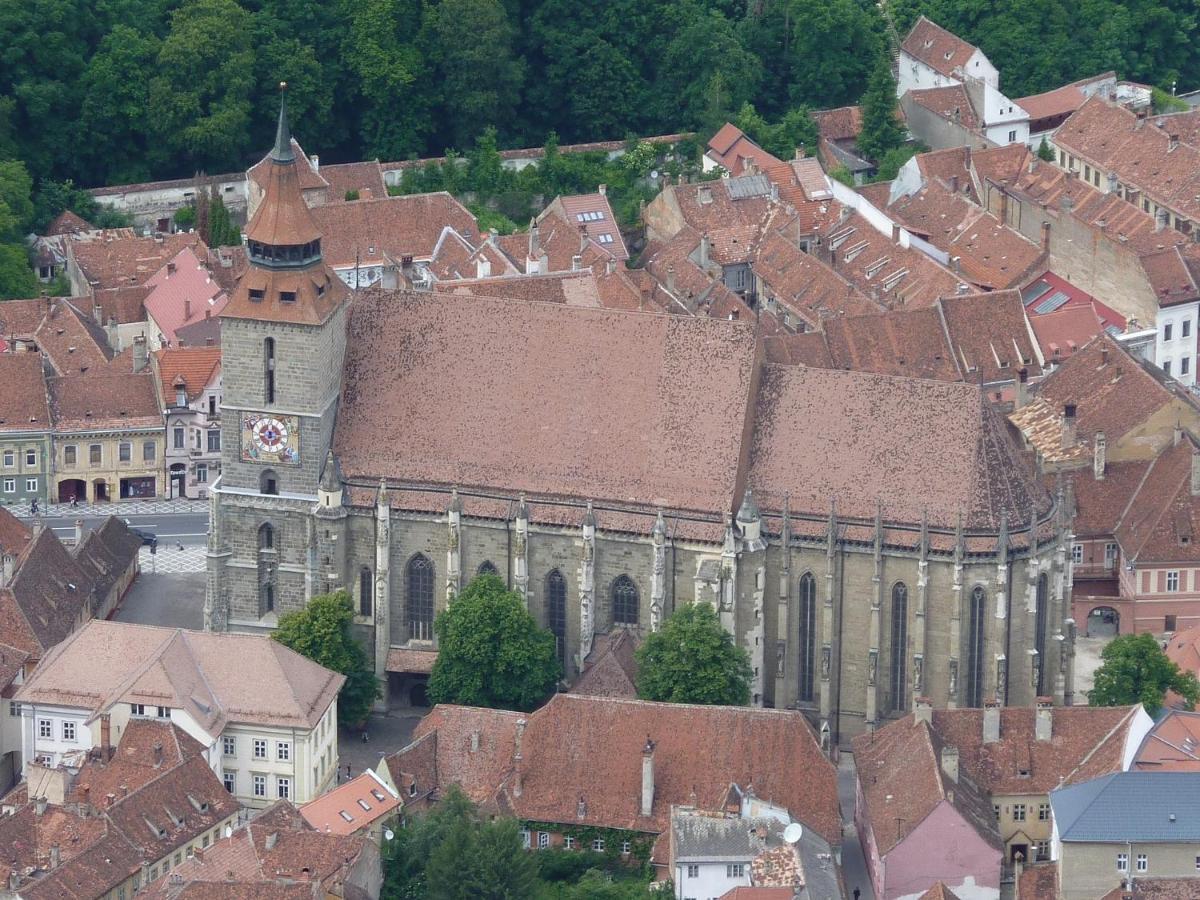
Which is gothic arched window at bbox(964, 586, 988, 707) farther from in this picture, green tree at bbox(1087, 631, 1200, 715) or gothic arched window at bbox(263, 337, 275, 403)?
gothic arched window at bbox(263, 337, 275, 403)

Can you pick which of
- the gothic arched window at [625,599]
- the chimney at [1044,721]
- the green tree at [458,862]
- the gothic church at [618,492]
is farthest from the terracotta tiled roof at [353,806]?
the chimney at [1044,721]

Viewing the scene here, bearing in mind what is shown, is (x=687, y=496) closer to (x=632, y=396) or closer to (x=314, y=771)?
(x=632, y=396)

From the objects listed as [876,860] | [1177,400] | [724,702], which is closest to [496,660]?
[724,702]

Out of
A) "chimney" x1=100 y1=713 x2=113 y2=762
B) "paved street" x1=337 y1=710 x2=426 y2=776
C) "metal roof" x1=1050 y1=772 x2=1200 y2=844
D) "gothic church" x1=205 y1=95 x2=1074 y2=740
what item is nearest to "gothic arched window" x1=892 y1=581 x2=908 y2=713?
"gothic church" x1=205 y1=95 x2=1074 y2=740

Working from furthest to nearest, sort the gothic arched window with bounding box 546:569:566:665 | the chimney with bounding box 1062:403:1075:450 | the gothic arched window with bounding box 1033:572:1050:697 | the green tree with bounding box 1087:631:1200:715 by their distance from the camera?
the chimney with bounding box 1062:403:1075:450, the gothic arched window with bounding box 546:569:566:665, the gothic arched window with bounding box 1033:572:1050:697, the green tree with bounding box 1087:631:1200:715

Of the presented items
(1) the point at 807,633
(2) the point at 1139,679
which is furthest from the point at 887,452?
(2) the point at 1139,679
